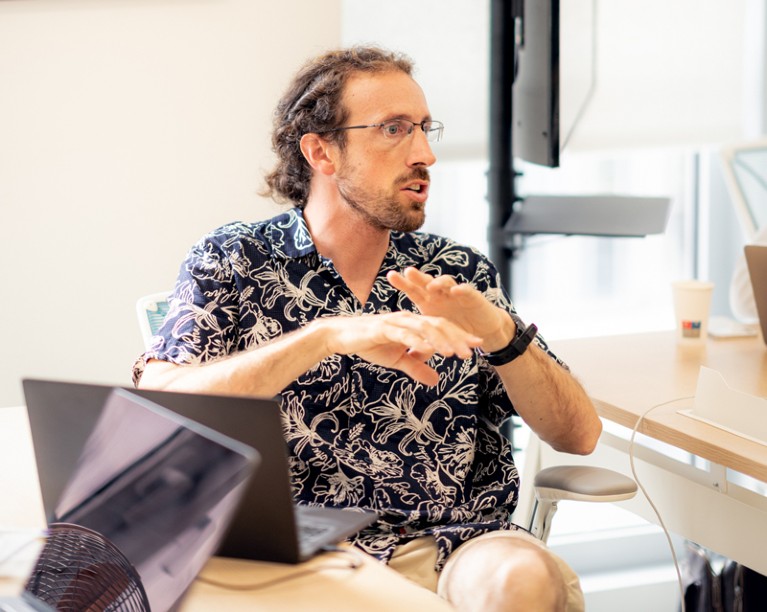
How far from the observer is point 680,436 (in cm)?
159

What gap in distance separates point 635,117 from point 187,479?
221 cm

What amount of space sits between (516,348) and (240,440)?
2.37 ft

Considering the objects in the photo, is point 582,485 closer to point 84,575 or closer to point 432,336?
point 432,336

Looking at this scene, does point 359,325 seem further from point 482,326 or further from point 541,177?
point 541,177

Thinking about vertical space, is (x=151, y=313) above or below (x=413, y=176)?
below

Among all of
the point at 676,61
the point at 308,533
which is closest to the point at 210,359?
the point at 308,533

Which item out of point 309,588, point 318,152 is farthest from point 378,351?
point 318,152

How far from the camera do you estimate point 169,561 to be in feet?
2.81

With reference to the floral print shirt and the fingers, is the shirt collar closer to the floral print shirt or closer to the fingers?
the floral print shirt

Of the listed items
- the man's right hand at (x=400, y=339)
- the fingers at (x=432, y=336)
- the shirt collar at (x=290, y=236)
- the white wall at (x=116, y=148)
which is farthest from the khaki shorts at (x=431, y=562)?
the white wall at (x=116, y=148)

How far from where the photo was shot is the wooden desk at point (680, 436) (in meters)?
1.55

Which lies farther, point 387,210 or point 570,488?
point 387,210

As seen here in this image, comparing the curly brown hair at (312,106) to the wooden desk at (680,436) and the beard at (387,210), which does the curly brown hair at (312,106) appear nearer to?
the beard at (387,210)


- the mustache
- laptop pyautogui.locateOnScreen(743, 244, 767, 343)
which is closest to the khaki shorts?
the mustache
